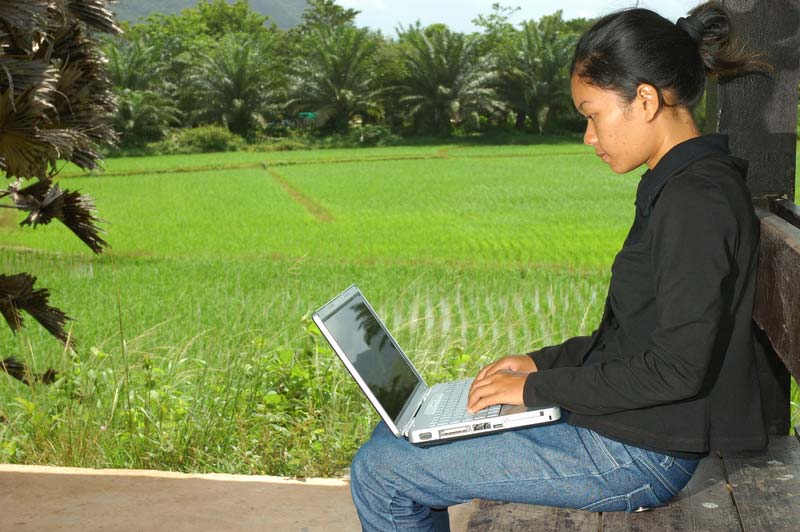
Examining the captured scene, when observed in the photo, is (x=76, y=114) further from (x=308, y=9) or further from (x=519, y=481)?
(x=308, y=9)

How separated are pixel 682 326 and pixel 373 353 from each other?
1.37 ft

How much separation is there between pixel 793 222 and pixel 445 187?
27.6 feet

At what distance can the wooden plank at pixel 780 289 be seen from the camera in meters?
1.09

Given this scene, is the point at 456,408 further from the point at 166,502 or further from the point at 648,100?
the point at 166,502

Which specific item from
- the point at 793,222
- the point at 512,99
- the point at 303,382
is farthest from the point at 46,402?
the point at 512,99

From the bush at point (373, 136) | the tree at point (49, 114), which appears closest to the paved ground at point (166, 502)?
the tree at point (49, 114)

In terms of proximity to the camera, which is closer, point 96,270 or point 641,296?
point 641,296

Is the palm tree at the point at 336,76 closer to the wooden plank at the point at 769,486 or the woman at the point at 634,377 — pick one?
the wooden plank at the point at 769,486

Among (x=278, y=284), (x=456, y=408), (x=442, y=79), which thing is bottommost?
(x=278, y=284)

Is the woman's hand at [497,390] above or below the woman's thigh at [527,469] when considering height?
above

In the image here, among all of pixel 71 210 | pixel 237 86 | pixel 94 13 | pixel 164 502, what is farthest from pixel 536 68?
pixel 164 502

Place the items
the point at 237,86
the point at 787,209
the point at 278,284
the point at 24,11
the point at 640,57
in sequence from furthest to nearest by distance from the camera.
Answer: the point at 237,86
the point at 278,284
the point at 24,11
the point at 787,209
the point at 640,57

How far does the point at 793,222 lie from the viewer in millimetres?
1387

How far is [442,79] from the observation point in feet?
33.1
